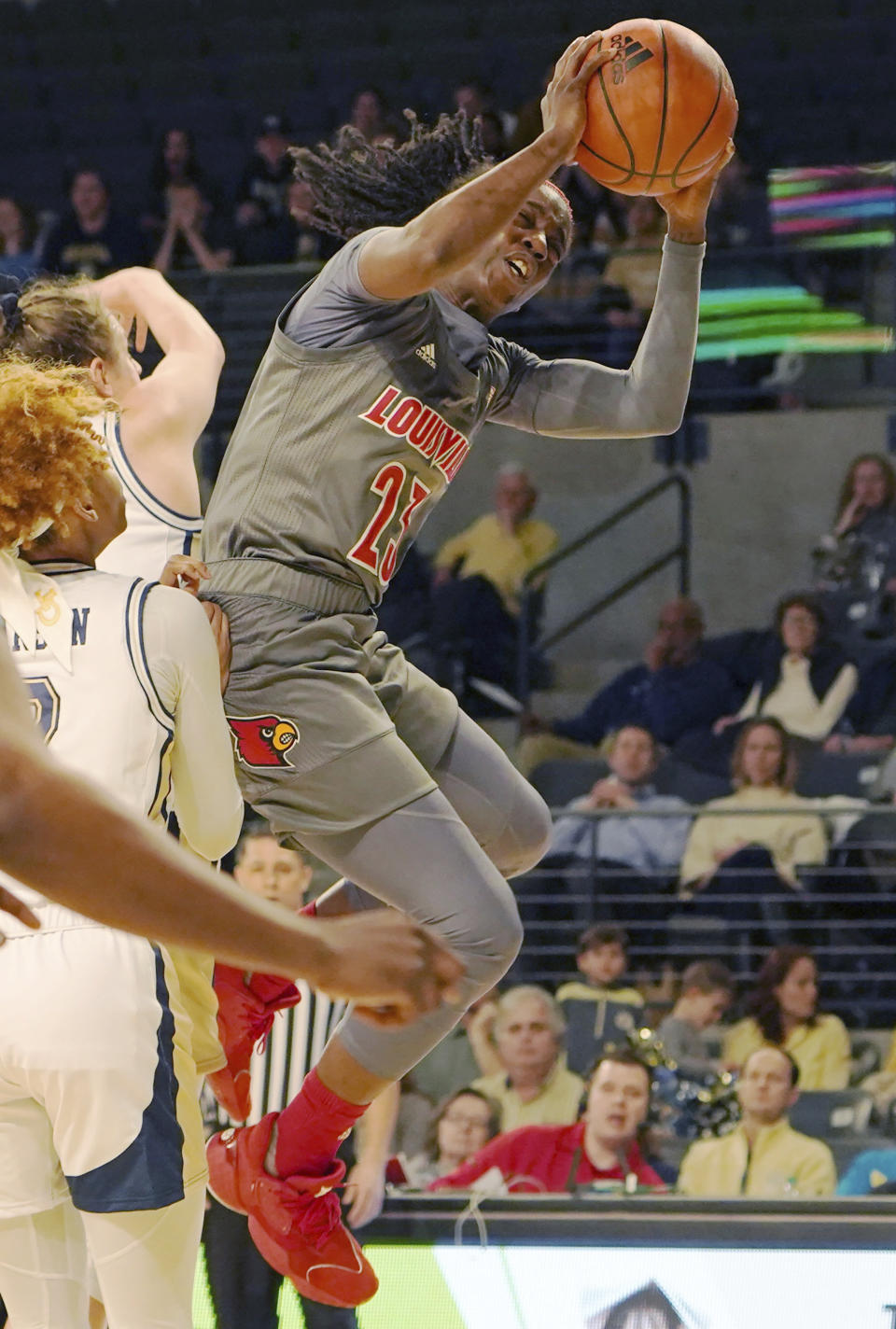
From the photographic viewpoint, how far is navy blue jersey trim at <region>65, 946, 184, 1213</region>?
105 inches

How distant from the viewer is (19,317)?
11.0 ft

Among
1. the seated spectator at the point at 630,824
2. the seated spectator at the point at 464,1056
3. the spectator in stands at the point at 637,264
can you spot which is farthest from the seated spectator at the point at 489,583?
the seated spectator at the point at 464,1056

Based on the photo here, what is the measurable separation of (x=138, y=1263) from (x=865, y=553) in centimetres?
636

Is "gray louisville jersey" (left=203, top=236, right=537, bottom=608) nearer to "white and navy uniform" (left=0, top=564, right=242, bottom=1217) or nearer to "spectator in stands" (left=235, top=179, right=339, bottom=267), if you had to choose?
"white and navy uniform" (left=0, top=564, right=242, bottom=1217)

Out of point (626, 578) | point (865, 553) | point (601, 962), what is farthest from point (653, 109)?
point (626, 578)

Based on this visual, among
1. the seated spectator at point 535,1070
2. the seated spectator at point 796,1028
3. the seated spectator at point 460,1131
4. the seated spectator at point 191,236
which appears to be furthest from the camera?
the seated spectator at point 191,236

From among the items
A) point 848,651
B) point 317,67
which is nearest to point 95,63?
point 317,67

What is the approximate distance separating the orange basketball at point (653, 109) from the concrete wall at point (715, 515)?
623cm

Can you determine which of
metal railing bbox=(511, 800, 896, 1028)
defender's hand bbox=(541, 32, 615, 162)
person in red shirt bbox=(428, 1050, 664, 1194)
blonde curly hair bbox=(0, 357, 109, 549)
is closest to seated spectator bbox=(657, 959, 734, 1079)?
metal railing bbox=(511, 800, 896, 1028)

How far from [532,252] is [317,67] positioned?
8400 mm

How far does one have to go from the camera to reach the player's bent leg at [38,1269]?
9.23 ft

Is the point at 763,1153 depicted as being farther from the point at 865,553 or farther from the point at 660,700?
the point at 865,553

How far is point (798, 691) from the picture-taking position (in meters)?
7.78

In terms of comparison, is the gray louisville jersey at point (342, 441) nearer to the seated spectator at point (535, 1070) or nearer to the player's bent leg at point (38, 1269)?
the player's bent leg at point (38, 1269)
